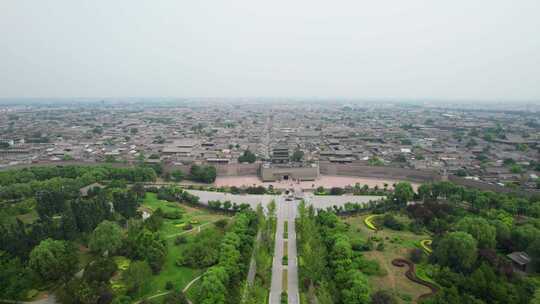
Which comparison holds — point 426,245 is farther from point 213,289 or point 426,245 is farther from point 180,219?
point 180,219

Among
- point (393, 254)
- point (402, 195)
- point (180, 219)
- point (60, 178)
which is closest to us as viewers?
point (393, 254)

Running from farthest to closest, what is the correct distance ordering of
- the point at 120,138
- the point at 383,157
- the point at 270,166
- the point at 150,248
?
the point at 120,138
the point at 383,157
the point at 270,166
the point at 150,248

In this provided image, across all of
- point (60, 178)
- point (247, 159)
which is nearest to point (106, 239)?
point (60, 178)

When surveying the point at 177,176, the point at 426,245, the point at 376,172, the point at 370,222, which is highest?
the point at 376,172

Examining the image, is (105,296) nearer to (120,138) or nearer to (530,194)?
(530,194)

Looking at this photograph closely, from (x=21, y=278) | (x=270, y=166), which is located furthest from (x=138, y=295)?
(x=270, y=166)

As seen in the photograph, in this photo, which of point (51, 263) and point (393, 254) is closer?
point (51, 263)

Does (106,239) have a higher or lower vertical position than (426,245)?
higher

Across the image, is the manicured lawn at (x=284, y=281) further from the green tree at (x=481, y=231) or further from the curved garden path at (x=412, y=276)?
the green tree at (x=481, y=231)
